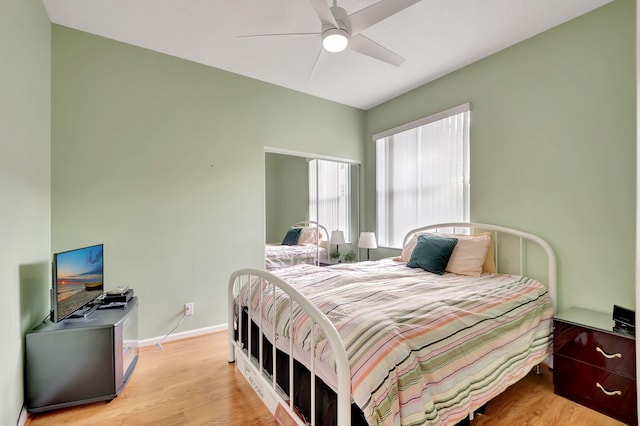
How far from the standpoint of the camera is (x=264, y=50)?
8.92 ft

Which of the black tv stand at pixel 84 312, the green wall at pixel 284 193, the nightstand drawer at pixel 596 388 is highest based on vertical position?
the green wall at pixel 284 193

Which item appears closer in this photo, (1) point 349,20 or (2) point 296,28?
(1) point 349,20

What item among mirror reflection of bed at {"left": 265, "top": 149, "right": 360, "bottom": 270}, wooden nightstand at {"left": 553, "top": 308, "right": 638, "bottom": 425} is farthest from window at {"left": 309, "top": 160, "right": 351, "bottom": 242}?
wooden nightstand at {"left": 553, "top": 308, "right": 638, "bottom": 425}

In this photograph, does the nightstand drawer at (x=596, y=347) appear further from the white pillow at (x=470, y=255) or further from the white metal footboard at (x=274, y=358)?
the white metal footboard at (x=274, y=358)

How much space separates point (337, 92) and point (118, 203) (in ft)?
8.59

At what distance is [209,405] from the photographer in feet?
6.02

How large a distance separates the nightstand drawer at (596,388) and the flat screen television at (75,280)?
3156 mm

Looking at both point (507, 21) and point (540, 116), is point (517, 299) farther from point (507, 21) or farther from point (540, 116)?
point (507, 21)

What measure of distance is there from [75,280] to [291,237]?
2021 mm

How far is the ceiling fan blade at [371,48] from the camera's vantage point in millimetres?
2010

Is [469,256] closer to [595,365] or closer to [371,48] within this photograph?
[595,365]

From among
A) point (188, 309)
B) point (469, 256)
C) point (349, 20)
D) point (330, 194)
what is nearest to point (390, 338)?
point (469, 256)

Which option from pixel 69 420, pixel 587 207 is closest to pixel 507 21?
pixel 587 207

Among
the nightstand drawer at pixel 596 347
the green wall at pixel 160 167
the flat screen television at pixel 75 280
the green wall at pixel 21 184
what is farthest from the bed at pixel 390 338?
the green wall at pixel 21 184
